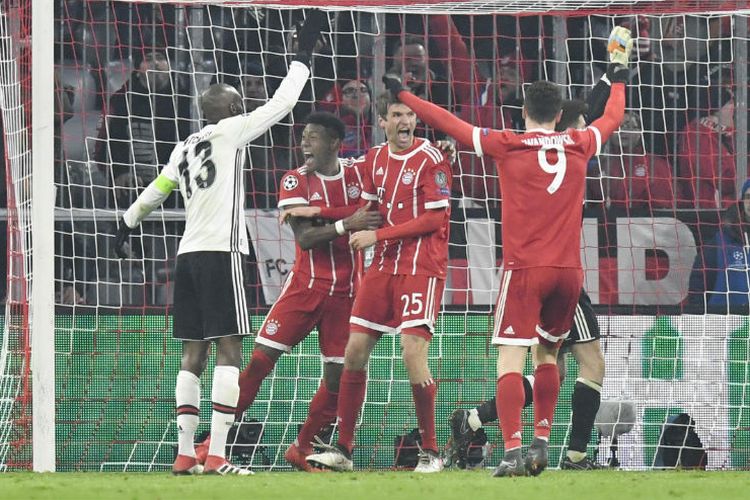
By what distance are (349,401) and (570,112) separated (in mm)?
2054

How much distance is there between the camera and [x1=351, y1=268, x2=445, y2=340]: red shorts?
8422 mm

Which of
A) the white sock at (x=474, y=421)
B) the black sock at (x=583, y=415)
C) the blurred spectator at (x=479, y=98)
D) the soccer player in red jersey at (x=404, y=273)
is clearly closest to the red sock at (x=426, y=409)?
the soccer player in red jersey at (x=404, y=273)

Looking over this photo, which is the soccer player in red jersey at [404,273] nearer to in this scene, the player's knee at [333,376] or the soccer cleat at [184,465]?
the player's knee at [333,376]

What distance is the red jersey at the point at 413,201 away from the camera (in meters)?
8.47

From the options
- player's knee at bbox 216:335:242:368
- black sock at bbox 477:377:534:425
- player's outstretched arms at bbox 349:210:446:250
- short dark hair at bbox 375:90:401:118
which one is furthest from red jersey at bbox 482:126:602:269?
black sock at bbox 477:377:534:425

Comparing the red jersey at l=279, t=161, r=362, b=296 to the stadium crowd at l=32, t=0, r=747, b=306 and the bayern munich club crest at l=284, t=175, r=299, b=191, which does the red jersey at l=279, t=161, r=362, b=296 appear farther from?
the stadium crowd at l=32, t=0, r=747, b=306

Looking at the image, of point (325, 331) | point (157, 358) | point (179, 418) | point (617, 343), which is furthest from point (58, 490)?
point (617, 343)

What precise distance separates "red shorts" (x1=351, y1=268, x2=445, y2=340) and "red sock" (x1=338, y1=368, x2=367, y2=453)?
0.26 meters

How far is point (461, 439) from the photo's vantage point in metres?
9.41

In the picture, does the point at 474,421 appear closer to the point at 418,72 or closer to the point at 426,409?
the point at 426,409

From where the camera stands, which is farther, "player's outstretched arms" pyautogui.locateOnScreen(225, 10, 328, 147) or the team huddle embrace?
"player's outstretched arms" pyautogui.locateOnScreen(225, 10, 328, 147)

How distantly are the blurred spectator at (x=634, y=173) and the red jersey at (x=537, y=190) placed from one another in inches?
142

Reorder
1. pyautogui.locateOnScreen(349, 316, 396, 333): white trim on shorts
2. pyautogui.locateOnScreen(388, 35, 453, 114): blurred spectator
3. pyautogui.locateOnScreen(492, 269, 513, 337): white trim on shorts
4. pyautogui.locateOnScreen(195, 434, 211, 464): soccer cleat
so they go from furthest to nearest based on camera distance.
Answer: pyautogui.locateOnScreen(388, 35, 453, 114): blurred spectator → pyautogui.locateOnScreen(195, 434, 211, 464): soccer cleat → pyautogui.locateOnScreen(349, 316, 396, 333): white trim on shorts → pyautogui.locateOnScreen(492, 269, 513, 337): white trim on shorts

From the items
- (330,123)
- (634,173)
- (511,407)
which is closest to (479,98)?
(634,173)
